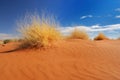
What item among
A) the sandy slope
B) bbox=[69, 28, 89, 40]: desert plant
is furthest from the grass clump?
bbox=[69, 28, 89, 40]: desert plant

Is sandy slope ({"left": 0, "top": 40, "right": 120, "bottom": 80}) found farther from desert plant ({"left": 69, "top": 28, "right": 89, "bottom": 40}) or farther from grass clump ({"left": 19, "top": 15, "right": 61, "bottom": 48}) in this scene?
desert plant ({"left": 69, "top": 28, "right": 89, "bottom": 40})

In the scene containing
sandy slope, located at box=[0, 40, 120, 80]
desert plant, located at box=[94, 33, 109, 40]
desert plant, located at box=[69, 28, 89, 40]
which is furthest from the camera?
desert plant, located at box=[94, 33, 109, 40]

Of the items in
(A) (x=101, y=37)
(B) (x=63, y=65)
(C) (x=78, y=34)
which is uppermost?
(C) (x=78, y=34)

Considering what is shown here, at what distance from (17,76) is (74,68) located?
4.87 ft

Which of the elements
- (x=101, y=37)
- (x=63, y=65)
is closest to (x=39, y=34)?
(x=63, y=65)

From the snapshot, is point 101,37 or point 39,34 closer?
point 39,34

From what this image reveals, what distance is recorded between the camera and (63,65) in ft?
17.4

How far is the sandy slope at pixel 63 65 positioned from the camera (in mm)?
4537

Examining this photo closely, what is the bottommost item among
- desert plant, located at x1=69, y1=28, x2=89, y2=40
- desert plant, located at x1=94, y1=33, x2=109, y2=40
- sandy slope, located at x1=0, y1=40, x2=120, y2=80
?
sandy slope, located at x1=0, y1=40, x2=120, y2=80

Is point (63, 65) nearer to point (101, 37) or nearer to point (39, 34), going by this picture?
point (39, 34)

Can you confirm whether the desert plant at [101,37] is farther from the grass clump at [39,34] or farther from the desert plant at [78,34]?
the grass clump at [39,34]

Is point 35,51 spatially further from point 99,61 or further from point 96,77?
point 96,77

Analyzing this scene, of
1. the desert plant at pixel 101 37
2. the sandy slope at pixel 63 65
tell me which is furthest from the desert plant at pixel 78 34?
the sandy slope at pixel 63 65

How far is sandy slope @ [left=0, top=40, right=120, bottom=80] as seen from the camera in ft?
14.9
